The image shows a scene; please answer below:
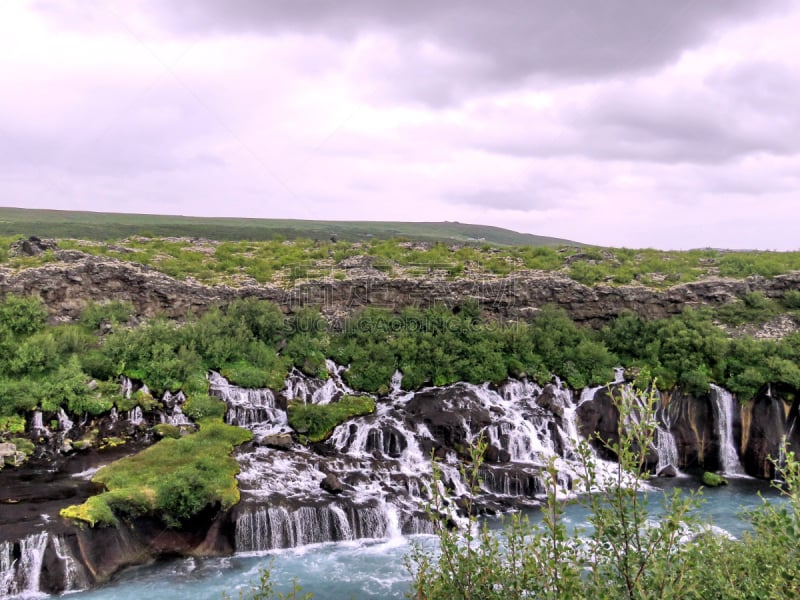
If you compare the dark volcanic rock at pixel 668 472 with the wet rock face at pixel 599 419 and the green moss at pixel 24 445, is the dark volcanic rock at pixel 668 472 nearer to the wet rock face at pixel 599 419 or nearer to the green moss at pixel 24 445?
the wet rock face at pixel 599 419

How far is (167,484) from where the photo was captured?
16.7m

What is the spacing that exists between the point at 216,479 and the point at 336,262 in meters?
25.8

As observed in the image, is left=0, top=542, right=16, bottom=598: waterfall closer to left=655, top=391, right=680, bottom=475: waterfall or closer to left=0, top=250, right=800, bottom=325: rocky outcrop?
left=0, top=250, right=800, bottom=325: rocky outcrop

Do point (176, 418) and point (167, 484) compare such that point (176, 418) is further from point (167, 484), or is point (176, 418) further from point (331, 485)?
point (331, 485)

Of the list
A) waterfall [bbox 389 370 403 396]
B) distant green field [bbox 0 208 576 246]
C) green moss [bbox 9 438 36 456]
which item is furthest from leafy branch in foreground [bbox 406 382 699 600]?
distant green field [bbox 0 208 576 246]

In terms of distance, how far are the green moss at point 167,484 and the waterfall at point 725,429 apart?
2290 centimetres

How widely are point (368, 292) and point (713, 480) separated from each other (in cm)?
2236

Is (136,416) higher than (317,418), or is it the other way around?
(136,416)

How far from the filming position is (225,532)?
663 inches

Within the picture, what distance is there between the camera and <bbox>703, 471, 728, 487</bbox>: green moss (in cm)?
2317

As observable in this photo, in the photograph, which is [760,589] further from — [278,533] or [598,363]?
[598,363]

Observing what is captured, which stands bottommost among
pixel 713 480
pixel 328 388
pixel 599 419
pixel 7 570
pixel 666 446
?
pixel 713 480

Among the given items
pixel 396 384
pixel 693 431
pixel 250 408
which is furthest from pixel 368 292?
pixel 693 431

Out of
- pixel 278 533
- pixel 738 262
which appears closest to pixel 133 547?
pixel 278 533
